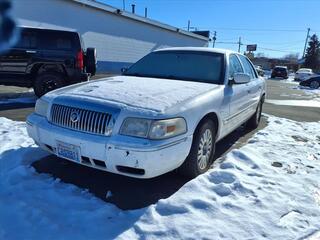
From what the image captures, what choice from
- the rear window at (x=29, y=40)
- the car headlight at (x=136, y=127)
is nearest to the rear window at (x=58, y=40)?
the rear window at (x=29, y=40)

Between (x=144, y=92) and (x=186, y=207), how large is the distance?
4.26 ft

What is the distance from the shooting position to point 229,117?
4.55m

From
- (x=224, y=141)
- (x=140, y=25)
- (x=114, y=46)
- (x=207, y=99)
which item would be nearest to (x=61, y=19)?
(x=114, y=46)

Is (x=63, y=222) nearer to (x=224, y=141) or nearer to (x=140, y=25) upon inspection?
(x=224, y=141)

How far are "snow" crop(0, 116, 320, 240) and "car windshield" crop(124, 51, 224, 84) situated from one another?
3.91ft

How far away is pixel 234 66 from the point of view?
5086mm

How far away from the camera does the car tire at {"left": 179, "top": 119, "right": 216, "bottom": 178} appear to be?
3.62m

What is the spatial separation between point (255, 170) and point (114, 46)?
68.3 ft

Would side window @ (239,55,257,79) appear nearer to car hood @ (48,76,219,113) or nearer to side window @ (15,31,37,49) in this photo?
car hood @ (48,76,219,113)

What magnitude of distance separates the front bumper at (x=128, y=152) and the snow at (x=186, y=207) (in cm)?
35

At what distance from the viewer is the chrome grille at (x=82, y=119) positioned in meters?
3.15

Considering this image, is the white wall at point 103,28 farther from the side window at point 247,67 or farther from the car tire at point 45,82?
the side window at point 247,67

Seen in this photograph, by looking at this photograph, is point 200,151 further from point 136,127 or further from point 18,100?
point 18,100

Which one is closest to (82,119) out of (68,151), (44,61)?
(68,151)
